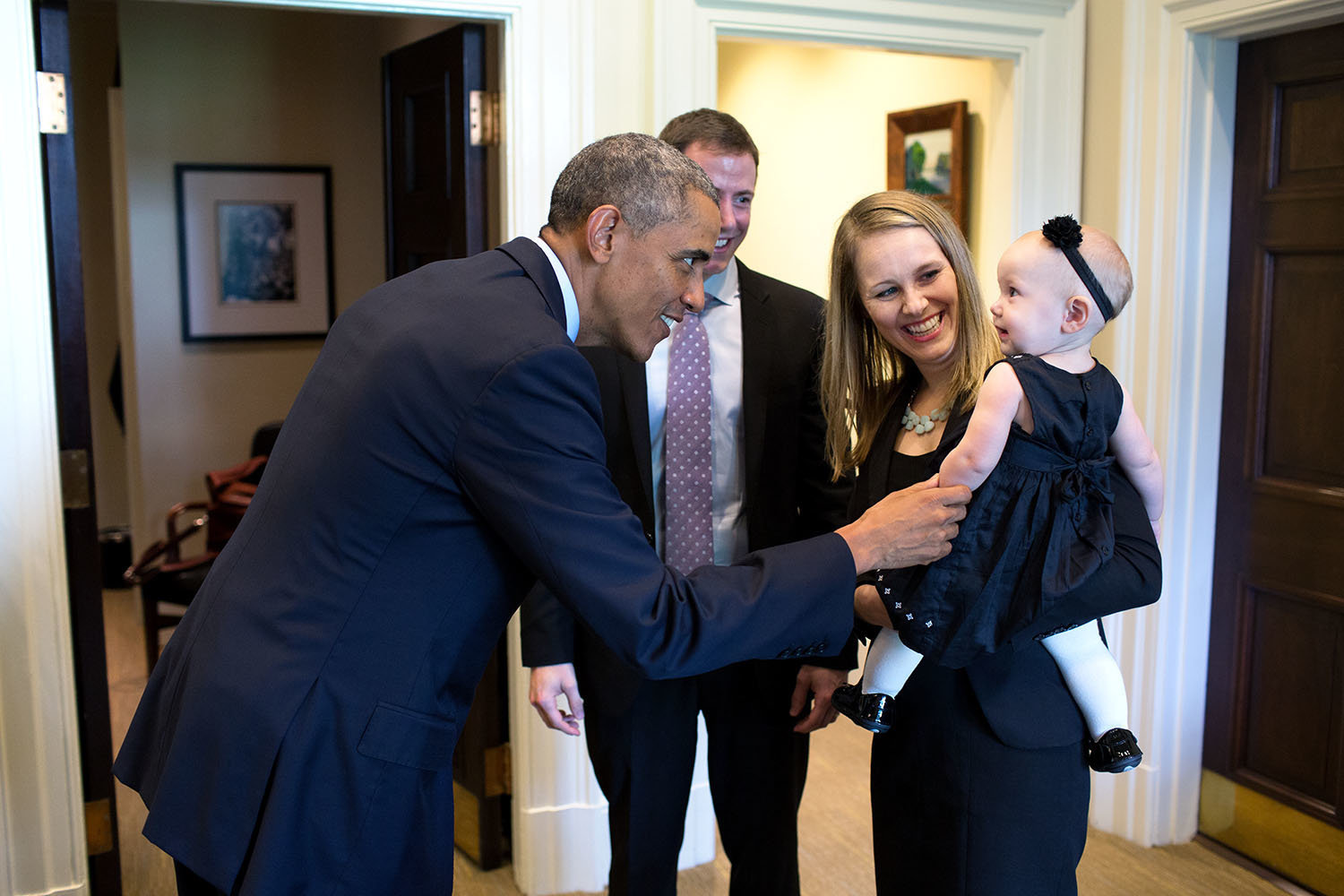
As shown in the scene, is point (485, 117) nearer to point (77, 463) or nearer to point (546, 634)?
point (77, 463)

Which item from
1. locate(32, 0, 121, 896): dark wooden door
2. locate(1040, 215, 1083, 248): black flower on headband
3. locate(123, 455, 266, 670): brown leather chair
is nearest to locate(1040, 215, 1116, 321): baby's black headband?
locate(1040, 215, 1083, 248): black flower on headband

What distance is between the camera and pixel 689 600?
5.09ft

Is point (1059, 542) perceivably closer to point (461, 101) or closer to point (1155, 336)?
point (1155, 336)

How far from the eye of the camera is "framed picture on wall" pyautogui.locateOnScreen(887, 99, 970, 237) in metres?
3.89

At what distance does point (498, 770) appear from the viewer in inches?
133

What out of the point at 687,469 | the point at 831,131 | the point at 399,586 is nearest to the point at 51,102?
the point at 687,469

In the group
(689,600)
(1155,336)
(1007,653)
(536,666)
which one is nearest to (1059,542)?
(1007,653)

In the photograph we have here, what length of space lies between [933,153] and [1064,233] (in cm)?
253

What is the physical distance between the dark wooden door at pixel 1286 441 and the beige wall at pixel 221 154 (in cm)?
374

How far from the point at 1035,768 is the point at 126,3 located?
529cm

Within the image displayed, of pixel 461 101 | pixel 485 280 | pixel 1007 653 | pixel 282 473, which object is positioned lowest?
pixel 1007 653

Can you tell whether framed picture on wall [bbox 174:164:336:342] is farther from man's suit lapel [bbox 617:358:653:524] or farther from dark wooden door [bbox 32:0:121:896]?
man's suit lapel [bbox 617:358:653:524]

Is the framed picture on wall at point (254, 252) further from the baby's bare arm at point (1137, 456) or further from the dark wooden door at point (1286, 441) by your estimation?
the baby's bare arm at point (1137, 456)

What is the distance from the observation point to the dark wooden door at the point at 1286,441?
303 cm
